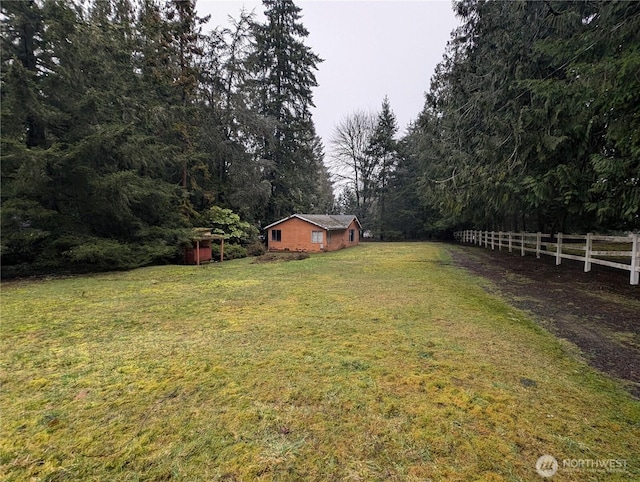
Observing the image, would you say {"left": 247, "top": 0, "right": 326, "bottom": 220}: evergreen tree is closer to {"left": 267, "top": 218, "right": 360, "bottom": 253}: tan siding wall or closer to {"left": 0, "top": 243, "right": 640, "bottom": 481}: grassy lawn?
{"left": 267, "top": 218, "right": 360, "bottom": 253}: tan siding wall

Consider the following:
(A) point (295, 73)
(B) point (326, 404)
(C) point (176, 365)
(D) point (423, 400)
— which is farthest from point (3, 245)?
(A) point (295, 73)

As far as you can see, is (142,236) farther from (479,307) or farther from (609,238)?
(609,238)

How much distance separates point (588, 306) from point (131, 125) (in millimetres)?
13854

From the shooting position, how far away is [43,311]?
5.45 meters

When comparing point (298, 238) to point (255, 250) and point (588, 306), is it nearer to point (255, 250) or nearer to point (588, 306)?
point (255, 250)

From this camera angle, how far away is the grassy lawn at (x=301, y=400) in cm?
190

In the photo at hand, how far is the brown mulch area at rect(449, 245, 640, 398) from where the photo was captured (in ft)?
11.4

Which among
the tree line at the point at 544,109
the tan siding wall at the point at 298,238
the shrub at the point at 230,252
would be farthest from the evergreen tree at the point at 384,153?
the tree line at the point at 544,109

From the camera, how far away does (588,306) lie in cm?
552

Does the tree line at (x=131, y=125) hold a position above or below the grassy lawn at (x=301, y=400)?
above

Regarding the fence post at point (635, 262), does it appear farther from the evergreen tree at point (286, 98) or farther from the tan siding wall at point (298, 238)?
the evergreen tree at point (286, 98)

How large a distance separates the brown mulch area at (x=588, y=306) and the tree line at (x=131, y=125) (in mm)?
11988

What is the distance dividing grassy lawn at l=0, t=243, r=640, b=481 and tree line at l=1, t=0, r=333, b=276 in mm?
6161

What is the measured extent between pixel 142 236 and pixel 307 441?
41.4 feet
